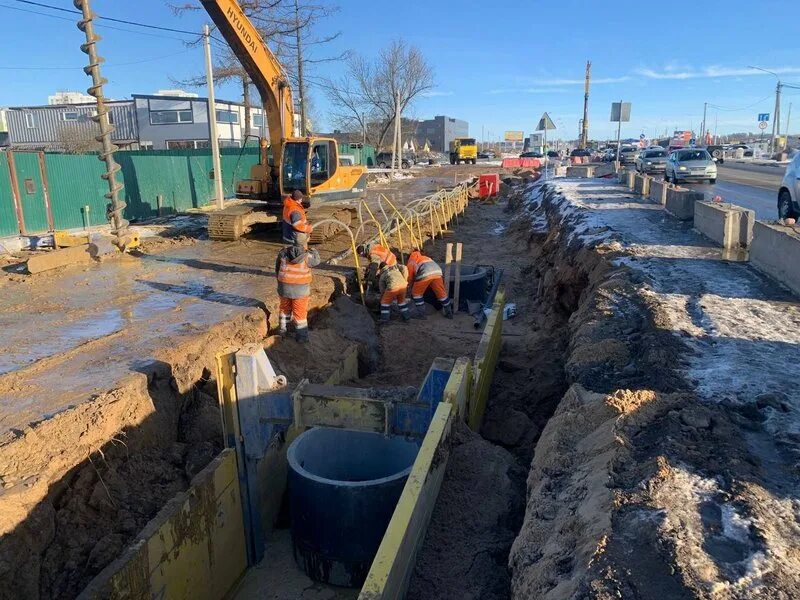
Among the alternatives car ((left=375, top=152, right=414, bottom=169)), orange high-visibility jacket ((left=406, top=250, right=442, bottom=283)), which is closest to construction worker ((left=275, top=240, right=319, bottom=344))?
orange high-visibility jacket ((left=406, top=250, right=442, bottom=283))

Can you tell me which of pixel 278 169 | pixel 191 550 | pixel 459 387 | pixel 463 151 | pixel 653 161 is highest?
pixel 463 151

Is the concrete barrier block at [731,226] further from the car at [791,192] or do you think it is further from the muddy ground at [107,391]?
the muddy ground at [107,391]

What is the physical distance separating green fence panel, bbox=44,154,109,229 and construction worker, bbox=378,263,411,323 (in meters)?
9.76

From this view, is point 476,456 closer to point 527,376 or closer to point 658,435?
point 658,435

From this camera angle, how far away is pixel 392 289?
9750mm

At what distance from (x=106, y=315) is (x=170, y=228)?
351 inches

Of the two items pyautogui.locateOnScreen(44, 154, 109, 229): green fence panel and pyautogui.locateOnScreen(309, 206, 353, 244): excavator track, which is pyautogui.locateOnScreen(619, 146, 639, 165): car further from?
pyautogui.locateOnScreen(44, 154, 109, 229): green fence panel

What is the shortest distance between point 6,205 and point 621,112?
18660 millimetres

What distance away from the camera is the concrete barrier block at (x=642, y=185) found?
17.4 metres

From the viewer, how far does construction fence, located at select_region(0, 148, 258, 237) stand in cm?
1394

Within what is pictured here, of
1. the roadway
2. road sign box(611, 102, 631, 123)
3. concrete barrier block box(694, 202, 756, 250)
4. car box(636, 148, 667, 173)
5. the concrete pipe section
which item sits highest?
road sign box(611, 102, 631, 123)

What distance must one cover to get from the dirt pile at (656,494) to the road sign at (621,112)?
17776mm

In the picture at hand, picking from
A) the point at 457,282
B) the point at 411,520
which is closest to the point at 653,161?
the point at 457,282

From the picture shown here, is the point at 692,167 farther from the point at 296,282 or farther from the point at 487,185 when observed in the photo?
the point at 296,282
